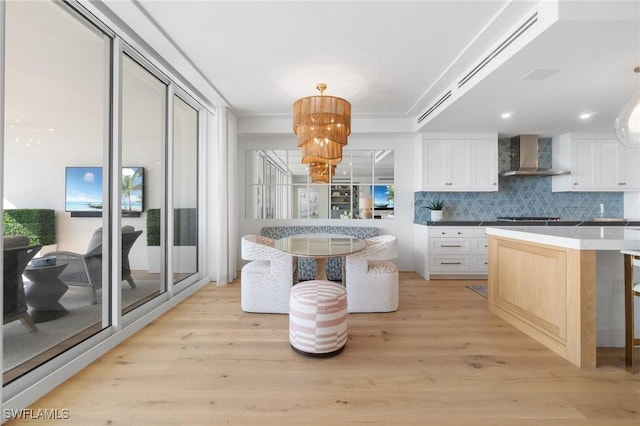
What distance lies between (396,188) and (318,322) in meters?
3.44

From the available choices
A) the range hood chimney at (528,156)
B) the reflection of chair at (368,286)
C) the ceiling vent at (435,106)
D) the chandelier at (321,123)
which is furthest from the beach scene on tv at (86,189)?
the range hood chimney at (528,156)

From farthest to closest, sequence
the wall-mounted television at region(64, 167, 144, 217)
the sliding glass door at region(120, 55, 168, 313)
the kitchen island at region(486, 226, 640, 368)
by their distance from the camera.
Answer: the sliding glass door at region(120, 55, 168, 313) < the wall-mounted television at region(64, 167, 144, 217) < the kitchen island at region(486, 226, 640, 368)

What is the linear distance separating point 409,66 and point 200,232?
3.50 m

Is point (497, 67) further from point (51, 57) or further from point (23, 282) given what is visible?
point (23, 282)

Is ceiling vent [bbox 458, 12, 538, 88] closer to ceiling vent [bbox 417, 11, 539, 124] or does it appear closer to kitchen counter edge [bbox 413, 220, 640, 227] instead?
ceiling vent [bbox 417, 11, 539, 124]

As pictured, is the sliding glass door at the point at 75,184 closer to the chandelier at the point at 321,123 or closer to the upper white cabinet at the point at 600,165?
the chandelier at the point at 321,123

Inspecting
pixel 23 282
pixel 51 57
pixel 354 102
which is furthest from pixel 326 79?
pixel 23 282

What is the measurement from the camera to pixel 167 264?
10.6 ft

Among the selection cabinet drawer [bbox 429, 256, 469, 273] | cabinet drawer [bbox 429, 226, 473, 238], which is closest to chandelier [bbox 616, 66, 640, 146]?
cabinet drawer [bbox 429, 226, 473, 238]

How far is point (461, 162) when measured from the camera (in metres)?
4.50

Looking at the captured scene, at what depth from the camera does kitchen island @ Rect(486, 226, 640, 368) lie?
6.29 ft

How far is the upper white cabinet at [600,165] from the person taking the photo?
176 inches

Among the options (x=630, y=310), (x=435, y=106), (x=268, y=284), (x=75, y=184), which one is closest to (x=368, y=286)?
(x=268, y=284)

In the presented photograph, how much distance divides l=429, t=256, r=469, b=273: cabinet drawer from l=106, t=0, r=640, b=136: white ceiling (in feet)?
6.73
